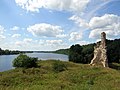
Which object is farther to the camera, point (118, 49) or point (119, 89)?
point (118, 49)

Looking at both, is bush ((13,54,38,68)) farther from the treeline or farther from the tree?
the treeline

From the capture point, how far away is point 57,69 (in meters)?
57.4

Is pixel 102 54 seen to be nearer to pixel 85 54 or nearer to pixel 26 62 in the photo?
pixel 26 62

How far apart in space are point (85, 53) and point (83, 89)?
93.6 meters

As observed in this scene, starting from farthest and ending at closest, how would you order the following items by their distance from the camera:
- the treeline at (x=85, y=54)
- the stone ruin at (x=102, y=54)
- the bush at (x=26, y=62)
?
the treeline at (x=85, y=54) < the stone ruin at (x=102, y=54) < the bush at (x=26, y=62)

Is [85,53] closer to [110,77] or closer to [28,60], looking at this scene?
[28,60]

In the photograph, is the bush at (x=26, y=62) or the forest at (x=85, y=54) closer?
the bush at (x=26, y=62)

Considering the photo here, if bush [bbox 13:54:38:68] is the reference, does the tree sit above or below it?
above

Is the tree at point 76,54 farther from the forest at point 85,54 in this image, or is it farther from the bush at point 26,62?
the bush at point 26,62

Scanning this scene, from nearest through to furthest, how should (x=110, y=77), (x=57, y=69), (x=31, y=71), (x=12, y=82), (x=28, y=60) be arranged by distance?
(x=12, y=82) → (x=110, y=77) → (x=31, y=71) → (x=57, y=69) → (x=28, y=60)

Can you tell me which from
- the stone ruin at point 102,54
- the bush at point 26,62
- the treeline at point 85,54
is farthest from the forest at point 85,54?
the bush at point 26,62

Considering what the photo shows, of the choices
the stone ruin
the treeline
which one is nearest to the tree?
the treeline

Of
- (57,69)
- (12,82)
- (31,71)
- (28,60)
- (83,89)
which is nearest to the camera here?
(83,89)

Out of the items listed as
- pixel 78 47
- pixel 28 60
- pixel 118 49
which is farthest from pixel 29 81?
pixel 118 49
